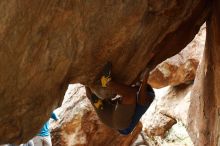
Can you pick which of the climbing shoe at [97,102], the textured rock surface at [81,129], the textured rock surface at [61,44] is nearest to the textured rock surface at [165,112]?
the textured rock surface at [81,129]

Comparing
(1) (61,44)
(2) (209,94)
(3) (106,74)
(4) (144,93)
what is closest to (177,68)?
(2) (209,94)

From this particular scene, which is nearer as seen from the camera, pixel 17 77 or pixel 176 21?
pixel 17 77

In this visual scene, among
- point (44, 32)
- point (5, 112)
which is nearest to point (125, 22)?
point (44, 32)

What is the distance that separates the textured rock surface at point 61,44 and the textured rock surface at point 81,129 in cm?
429

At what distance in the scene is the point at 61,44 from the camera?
526 centimetres

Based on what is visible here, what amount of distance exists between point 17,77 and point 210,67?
335 cm

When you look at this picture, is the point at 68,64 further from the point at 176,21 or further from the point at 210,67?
the point at 210,67

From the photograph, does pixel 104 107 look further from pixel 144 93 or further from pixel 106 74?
pixel 106 74

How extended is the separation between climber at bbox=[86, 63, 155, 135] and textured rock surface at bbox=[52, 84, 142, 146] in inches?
140

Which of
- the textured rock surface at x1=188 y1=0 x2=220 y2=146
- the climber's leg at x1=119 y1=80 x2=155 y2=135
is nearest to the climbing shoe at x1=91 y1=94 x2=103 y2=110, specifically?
the climber's leg at x1=119 y1=80 x2=155 y2=135

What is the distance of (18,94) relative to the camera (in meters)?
5.24

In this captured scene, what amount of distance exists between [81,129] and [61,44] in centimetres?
552

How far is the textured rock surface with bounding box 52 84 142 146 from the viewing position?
10.3m

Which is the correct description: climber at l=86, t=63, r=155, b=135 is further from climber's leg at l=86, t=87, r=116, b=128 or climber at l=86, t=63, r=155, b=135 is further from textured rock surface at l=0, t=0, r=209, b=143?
textured rock surface at l=0, t=0, r=209, b=143
